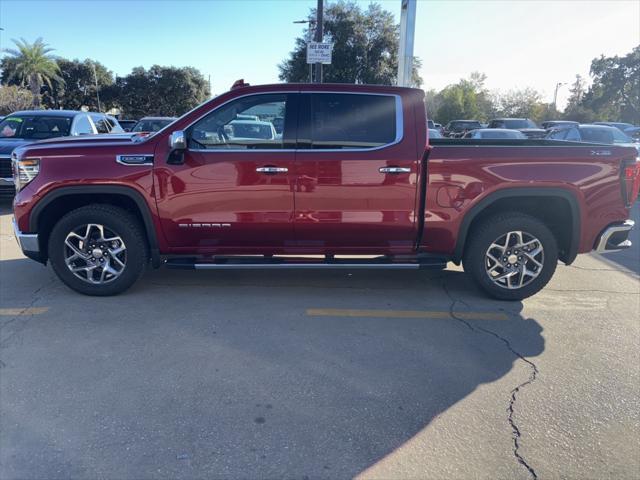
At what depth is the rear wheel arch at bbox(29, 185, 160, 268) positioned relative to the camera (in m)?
4.53

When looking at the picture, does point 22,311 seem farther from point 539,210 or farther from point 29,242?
point 539,210

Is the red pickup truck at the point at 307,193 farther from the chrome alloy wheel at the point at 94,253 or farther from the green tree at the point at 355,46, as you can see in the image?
the green tree at the point at 355,46

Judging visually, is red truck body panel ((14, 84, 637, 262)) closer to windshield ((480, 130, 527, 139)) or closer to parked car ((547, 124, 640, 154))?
parked car ((547, 124, 640, 154))

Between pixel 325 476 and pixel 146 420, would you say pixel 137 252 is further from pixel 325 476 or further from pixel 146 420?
pixel 325 476

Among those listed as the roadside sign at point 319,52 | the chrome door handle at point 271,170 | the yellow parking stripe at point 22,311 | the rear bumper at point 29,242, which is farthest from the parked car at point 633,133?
the yellow parking stripe at point 22,311

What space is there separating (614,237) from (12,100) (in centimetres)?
3532

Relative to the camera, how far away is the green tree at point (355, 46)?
32.7 m

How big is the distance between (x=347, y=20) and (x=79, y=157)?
31507 millimetres

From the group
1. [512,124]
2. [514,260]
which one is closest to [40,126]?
[514,260]

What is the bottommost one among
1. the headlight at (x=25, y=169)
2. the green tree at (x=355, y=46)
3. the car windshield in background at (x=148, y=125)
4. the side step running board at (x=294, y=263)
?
the side step running board at (x=294, y=263)

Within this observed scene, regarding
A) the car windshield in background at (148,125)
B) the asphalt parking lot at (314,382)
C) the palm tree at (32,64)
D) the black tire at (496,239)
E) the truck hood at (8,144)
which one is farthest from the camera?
the palm tree at (32,64)

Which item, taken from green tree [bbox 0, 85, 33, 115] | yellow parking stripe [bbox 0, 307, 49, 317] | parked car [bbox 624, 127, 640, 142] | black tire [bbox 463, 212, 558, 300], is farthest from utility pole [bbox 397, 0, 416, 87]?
green tree [bbox 0, 85, 33, 115]

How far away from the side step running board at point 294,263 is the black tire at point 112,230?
0.32 m

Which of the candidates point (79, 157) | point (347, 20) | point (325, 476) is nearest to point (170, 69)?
point (347, 20)
